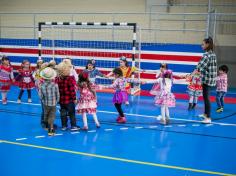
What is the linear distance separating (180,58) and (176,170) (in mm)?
8529

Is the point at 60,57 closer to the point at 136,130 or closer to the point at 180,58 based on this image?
the point at 180,58

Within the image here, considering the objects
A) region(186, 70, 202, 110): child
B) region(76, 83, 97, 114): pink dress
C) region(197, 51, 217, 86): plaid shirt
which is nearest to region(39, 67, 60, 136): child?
region(76, 83, 97, 114): pink dress

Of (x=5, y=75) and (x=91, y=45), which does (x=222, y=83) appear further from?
(x=91, y=45)

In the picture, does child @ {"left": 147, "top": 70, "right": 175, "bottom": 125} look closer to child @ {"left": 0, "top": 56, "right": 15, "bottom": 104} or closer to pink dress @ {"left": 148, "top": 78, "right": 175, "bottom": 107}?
pink dress @ {"left": 148, "top": 78, "right": 175, "bottom": 107}

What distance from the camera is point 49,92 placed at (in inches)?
291

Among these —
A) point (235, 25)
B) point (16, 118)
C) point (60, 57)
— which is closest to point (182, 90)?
point (235, 25)

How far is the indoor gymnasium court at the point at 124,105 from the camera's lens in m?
6.14

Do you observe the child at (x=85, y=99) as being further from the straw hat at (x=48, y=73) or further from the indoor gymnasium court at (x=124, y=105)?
the straw hat at (x=48, y=73)

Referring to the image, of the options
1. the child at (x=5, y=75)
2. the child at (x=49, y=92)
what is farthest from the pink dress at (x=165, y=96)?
the child at (x=5, y=75)

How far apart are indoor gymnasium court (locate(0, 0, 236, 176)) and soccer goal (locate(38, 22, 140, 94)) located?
0.15 ft

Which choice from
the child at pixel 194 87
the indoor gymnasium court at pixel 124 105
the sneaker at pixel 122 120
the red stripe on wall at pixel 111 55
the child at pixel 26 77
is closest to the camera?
the indoor gymnasium court at pixel 124 105

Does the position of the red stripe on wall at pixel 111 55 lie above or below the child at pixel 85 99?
above

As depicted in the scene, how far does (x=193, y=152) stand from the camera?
21.9ft

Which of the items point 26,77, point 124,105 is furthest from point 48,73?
point 124,105
